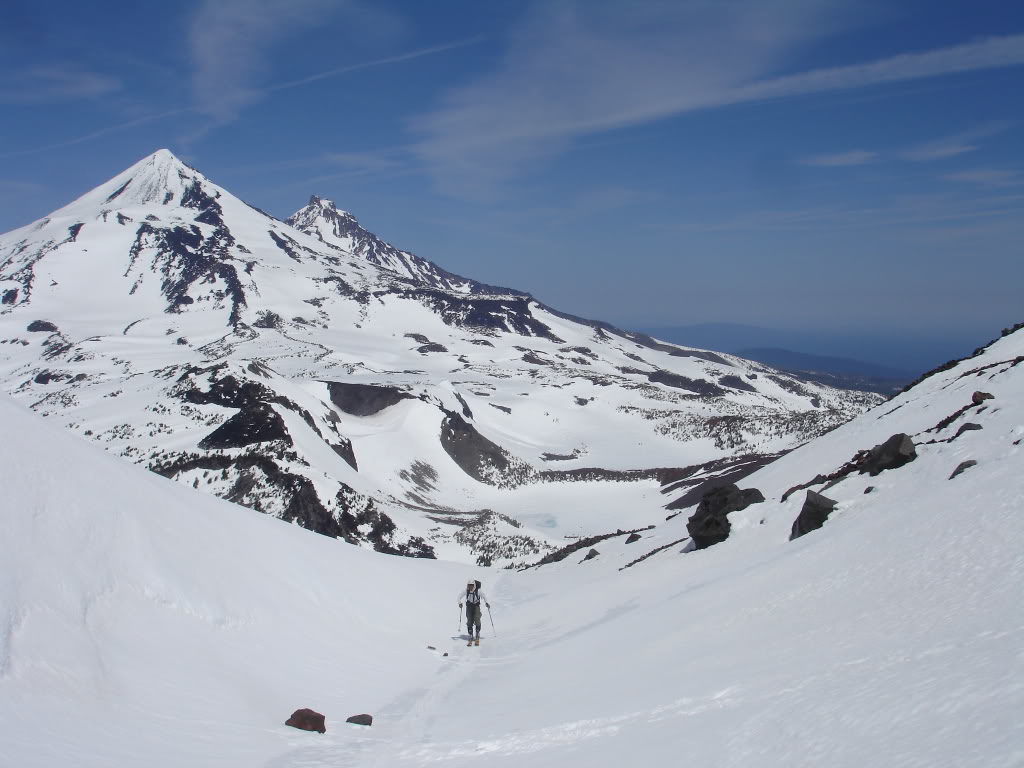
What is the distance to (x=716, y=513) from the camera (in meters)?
21.4

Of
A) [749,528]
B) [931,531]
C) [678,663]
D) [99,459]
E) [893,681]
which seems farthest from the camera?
[749,528]

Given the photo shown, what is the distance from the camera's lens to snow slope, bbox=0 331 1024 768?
6191mm

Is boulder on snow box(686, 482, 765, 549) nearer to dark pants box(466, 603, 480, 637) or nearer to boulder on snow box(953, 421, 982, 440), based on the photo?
boulder on snow box(953, 421, 982, 440)

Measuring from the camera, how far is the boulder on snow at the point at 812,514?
1608 cm

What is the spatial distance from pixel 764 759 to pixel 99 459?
35.8 feet

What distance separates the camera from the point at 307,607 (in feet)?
43.3

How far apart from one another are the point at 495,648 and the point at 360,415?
7500cm

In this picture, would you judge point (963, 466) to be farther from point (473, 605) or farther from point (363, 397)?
point (363, 397)

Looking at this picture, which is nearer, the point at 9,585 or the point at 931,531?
the point at 9,585

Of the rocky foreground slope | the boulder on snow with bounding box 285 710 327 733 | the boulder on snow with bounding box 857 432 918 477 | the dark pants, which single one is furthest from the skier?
the rocky foreground slope

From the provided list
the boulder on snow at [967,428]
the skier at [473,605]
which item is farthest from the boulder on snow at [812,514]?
the skier at [473,605]

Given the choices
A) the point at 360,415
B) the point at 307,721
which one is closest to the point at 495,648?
the point at 307,721

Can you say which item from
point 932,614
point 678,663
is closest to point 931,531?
point 932,614

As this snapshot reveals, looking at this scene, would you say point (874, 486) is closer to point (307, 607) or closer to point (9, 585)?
point (307, 607)
